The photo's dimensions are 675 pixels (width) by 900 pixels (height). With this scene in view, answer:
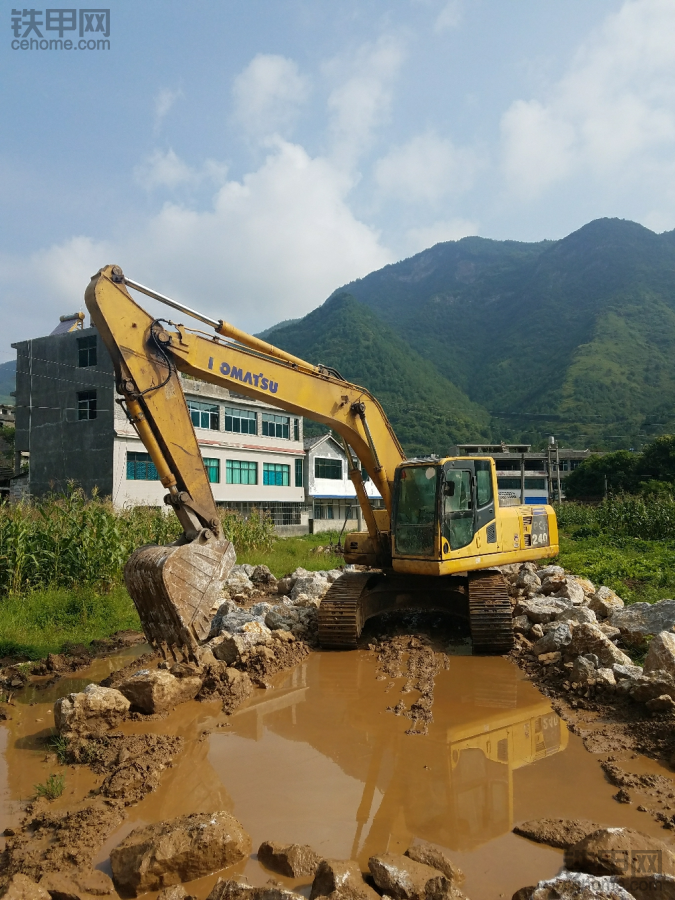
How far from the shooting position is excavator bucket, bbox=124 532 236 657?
621cm

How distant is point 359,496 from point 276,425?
23.0 meters

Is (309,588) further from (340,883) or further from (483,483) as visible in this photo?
(340,883)

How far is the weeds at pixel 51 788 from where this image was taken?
4211 millimetres

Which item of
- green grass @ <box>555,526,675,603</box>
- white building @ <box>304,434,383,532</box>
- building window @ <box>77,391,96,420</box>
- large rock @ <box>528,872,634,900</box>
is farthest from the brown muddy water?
white building @ <box>304,434,383,532</box>

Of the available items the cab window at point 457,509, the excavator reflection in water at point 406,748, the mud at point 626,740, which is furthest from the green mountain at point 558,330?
the excavator reflection in water at point 406,748

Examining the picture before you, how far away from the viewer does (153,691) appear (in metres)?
5.73

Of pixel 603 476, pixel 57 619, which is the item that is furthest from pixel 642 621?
pixel 603 476

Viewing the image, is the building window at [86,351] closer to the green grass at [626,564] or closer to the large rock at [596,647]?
the green grass at [626,564]

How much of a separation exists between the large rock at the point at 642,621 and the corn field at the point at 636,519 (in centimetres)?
1218

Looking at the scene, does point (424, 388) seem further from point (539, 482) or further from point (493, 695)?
point (493, 695)

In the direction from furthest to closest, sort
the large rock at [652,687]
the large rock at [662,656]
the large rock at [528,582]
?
the large rock at [528,582] < the large rock at [662,656] < the large rock at [652,687]

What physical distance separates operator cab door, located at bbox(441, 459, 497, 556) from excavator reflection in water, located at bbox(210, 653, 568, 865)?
5.65ft

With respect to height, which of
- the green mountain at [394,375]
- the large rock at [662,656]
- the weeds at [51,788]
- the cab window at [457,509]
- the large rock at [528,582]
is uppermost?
the green mountain at [394,375]

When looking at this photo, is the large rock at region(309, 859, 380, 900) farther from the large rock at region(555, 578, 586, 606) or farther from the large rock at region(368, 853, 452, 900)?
the large rock at region(555, 578, 586, 606)
